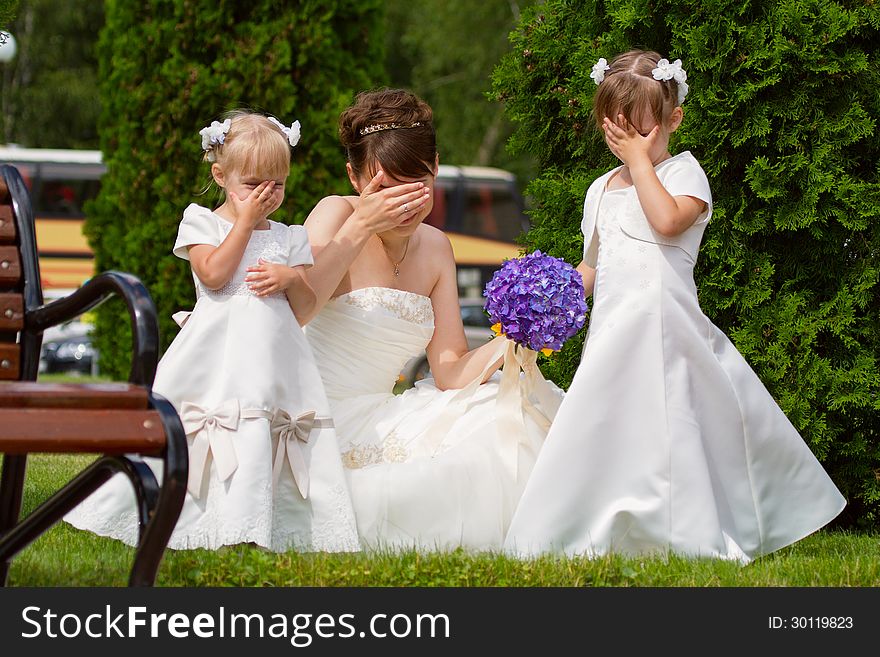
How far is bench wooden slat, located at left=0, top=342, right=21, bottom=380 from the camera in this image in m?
3.17

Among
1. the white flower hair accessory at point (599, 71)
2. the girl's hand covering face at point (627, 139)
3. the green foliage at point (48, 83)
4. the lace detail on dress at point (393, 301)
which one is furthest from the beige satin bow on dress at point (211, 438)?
the green foliage at point (48, 83)

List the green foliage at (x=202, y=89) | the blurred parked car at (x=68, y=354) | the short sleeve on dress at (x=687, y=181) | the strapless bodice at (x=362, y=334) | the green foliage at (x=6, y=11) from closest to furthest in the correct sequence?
the short sleeve on dress at (x=687, y=181)
the strapless bodice at (x=362, y=334)
the green foliage at (x=6, y=11)
the green foliage at (x=202, y=89)
the blurred parked car at (x=68, y=354)

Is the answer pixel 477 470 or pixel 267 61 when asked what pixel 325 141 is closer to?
pixel 267 61

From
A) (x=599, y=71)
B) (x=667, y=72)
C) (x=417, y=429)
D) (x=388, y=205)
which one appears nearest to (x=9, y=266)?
(x=388, y=205)

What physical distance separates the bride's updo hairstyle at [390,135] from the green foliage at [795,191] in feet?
3.32

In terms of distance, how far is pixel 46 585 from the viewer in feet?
10.4

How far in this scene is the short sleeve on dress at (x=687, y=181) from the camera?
3.73m

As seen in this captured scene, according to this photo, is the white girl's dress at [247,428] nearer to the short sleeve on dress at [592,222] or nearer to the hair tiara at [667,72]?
the short sleeve on dress at [592,222]

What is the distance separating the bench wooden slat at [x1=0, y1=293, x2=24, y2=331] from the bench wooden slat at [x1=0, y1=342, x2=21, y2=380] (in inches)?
2.0

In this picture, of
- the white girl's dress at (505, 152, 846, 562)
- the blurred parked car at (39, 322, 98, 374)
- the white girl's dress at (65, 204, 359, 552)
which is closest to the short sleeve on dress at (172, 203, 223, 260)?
the white girl's dress at (65, 204, 359, 552)

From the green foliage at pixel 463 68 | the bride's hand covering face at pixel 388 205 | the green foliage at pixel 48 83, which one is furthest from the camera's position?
the green foliage at pixel 48 83

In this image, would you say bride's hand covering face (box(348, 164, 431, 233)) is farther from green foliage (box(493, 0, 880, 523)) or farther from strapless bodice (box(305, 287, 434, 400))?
green foliage (box(493, 0, 880, 523))
